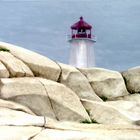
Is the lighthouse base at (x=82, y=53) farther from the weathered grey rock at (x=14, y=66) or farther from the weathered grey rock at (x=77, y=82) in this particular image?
the weathered grey rock at (x=14, y=66)

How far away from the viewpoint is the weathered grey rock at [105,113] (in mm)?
20844

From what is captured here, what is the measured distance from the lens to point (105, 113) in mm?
21000

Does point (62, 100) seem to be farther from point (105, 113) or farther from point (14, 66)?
point (14, 66)

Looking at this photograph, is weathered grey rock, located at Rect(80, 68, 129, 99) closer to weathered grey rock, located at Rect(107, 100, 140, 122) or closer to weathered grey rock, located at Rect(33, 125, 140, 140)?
weathered grey rock, located at Rect(107, 100, 140, 122)

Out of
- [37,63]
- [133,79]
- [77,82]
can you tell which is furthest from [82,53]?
[37,63]

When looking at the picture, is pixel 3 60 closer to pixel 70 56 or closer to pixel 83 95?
pixel 83 95

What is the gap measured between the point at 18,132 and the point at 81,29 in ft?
193

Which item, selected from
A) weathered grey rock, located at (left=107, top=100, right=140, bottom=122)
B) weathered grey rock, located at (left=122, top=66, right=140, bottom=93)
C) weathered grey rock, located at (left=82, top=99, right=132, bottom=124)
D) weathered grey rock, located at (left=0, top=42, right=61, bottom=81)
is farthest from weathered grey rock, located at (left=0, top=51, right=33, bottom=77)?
weathered grey rock, located at (left=122, top=66, right=140, bottom=93)

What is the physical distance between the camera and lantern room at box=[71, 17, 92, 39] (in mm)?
68719

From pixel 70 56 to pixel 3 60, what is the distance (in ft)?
156

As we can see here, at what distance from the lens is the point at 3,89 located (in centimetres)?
1867

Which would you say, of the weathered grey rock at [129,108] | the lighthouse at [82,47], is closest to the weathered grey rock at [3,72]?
the weathered grey rock at [129,108]

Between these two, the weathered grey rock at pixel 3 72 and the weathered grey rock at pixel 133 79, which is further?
the weathered grey rock at pixel 133 79

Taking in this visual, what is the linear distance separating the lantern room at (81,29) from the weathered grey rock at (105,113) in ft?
155
